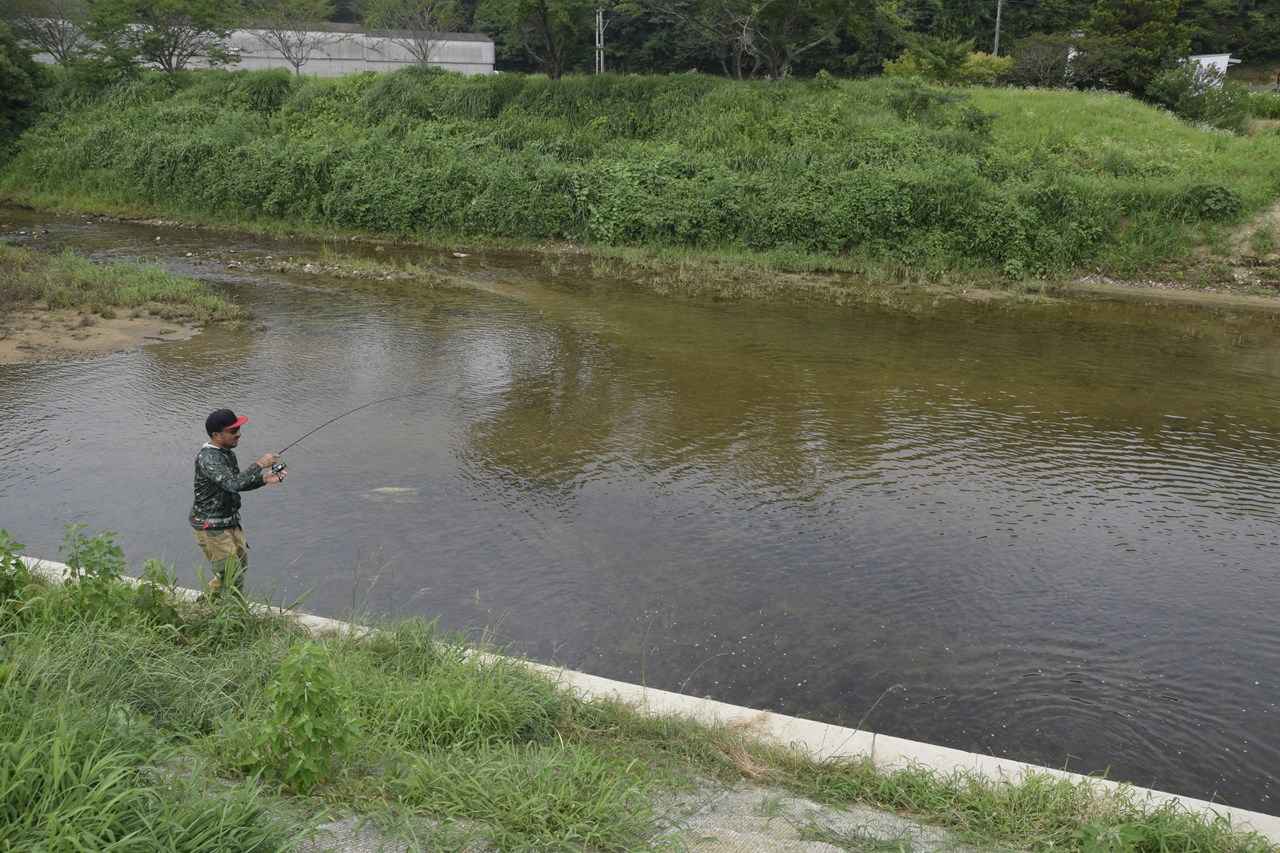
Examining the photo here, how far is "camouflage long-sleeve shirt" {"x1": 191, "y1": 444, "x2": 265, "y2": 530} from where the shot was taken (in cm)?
702

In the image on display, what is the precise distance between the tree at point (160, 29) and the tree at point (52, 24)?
17.0 feet

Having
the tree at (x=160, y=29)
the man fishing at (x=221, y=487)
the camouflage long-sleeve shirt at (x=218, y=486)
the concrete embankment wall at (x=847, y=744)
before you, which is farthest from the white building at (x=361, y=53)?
the concrete embankment wall at (x=847, y=744)

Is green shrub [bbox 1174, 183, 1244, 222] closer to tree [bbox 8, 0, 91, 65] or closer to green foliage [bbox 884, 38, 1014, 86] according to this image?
green foliage [bbox 884, 38, 1014, 86]

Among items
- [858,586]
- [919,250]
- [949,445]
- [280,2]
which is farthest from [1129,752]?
[280,2]

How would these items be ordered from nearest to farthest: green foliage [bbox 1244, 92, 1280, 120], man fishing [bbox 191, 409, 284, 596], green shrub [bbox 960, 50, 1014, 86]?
man fishing [bbox 191, 409, 284, 596]
green foliage [bbox 1244, 92, 1280, 120]
green shrub [bbox 960, 50, 1014, 86]

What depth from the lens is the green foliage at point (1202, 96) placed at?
29.1 meters

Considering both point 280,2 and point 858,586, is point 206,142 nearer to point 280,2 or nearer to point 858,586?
point 280,2

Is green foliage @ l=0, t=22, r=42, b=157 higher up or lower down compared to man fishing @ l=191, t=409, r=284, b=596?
higher up

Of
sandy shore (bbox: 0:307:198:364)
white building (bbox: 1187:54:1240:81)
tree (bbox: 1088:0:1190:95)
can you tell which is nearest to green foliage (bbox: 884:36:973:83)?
tree (bbox: 1088:0:1190:95)

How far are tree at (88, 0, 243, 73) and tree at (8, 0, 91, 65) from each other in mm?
5168

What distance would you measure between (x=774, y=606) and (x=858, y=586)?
34.7 inches

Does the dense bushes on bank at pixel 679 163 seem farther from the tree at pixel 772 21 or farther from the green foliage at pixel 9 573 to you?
the green foliage at pixel 9 573

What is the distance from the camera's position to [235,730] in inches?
187

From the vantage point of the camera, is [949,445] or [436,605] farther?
[949,445]
